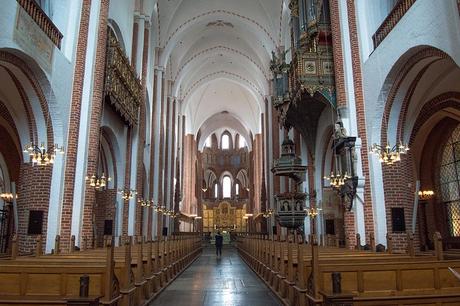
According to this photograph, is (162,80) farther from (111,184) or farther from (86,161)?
(86,161)

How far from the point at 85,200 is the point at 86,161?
115 cm

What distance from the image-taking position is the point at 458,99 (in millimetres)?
11609

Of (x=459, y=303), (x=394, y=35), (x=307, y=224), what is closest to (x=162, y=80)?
(x=307, y=224)

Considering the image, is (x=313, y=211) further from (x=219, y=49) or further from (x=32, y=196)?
(x=219, y=49)

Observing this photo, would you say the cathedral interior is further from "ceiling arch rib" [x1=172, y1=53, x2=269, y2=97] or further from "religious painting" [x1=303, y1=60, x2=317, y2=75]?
"ceiling arch rib" [x1=172, y1=53, x2=269, y2=97]

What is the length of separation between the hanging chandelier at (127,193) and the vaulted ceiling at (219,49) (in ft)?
38.0

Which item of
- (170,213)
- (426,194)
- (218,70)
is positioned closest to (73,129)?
(426,194)

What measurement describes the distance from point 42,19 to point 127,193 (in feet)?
25.8

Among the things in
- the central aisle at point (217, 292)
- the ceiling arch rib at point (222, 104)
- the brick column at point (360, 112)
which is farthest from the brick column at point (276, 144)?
the central aisle at point (217, 292)

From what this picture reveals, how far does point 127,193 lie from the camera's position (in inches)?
614

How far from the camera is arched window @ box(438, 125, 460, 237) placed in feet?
45.0

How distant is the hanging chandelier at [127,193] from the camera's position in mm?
15477

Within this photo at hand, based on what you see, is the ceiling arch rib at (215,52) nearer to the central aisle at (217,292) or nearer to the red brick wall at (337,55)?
the red brick wall at (337,55)

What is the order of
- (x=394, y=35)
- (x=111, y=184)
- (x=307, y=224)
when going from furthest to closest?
1. (x=307, y=224)
2. (x=111, y=184)
3. (x=394, y=35)
